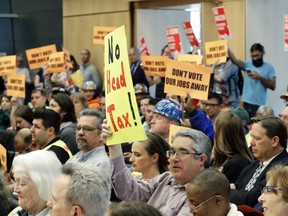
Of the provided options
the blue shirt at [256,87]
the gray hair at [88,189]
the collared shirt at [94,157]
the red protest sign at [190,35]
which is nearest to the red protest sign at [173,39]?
the red protest sign at [190,35]

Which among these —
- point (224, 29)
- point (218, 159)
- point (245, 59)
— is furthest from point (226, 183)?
point (245, 59)

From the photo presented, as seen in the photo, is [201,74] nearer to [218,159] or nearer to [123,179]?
[218,159]

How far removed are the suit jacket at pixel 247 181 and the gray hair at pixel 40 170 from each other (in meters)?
1.37

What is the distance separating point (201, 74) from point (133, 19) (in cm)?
778

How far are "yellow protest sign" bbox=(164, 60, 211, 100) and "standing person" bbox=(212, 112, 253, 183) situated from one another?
1372 millimetres

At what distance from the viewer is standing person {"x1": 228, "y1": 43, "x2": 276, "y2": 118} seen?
38.4 feet

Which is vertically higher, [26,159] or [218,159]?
[26,159]

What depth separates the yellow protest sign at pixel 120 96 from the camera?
5.04m

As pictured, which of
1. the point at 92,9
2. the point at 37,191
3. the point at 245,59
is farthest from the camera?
the point at 92,9

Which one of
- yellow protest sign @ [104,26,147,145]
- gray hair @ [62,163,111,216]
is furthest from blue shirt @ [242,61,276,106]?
gray hair @ [62,163,111,216]

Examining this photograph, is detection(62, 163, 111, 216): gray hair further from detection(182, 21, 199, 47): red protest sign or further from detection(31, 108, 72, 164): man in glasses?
detection(182, 21, 199, 47): red protest sign

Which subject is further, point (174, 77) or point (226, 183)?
point (174, 77)

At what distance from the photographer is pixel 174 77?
8125mm

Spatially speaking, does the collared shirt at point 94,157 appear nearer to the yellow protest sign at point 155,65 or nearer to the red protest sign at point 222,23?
the yellow protest sign at point 155,65
